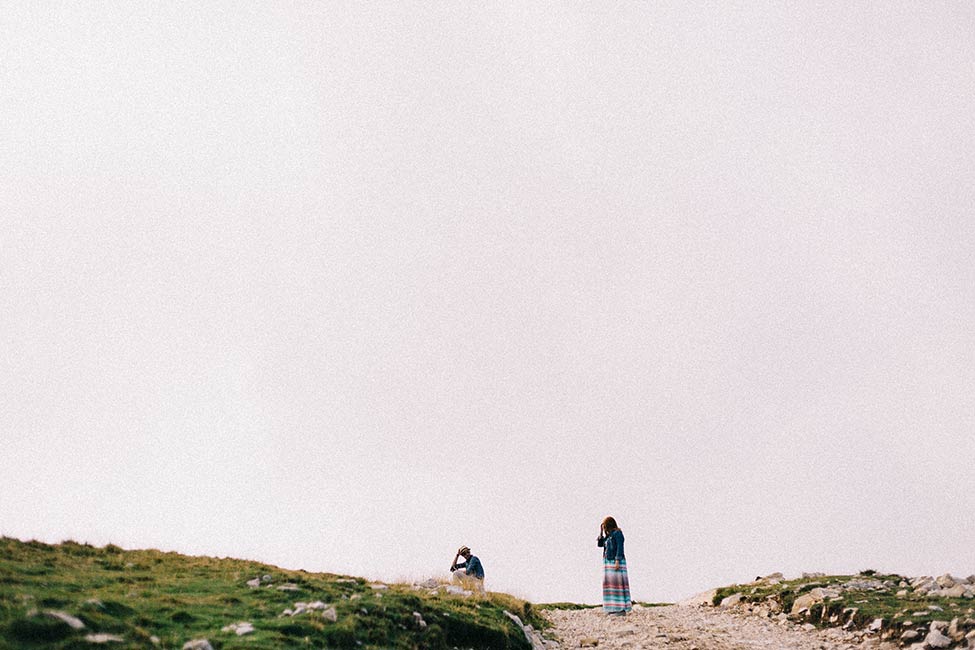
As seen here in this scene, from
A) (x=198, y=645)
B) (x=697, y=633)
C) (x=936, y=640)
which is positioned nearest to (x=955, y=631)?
(x=936, y=640)

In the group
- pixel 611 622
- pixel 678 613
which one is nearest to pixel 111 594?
pixel 611 622

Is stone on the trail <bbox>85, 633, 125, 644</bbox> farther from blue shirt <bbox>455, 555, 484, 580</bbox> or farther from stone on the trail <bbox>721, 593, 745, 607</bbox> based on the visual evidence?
stone on the trail <bbox>721, 593, 745, 607</bbox>

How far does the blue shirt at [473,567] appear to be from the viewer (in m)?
27.0

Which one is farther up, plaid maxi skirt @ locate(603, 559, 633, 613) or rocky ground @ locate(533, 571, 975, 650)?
plaid maxi skirt @ locate(603, 559, 633, 613)

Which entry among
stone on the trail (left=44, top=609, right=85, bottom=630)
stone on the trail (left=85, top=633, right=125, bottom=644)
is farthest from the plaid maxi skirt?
stone on the trail (left=44, top=609, right=85, bottom=630)

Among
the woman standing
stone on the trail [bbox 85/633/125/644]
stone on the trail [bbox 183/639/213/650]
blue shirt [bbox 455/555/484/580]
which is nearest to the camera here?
stone on the trail [bbox 85/633/125/644]

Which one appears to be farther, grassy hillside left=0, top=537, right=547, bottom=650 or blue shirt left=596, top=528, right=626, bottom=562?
blue shirt left=596, top=528, right=626, bottom=562

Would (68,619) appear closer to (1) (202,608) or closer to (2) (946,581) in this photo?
(1) (202,608)

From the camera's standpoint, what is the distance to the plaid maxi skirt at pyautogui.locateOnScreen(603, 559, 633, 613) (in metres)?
25.0

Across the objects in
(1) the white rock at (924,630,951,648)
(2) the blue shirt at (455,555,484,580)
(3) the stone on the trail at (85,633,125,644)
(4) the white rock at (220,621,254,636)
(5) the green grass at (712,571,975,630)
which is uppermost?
(2) the blue shirt at (455,555,484,580)

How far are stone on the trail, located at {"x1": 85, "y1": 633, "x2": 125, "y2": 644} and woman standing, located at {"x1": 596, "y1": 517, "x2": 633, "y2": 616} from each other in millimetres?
18081

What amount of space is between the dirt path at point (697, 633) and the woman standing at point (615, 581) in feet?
1.40

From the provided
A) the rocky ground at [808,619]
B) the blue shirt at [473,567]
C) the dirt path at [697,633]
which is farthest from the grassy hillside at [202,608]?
the blue shirt at [473,567]

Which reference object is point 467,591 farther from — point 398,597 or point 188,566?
point 188,566
